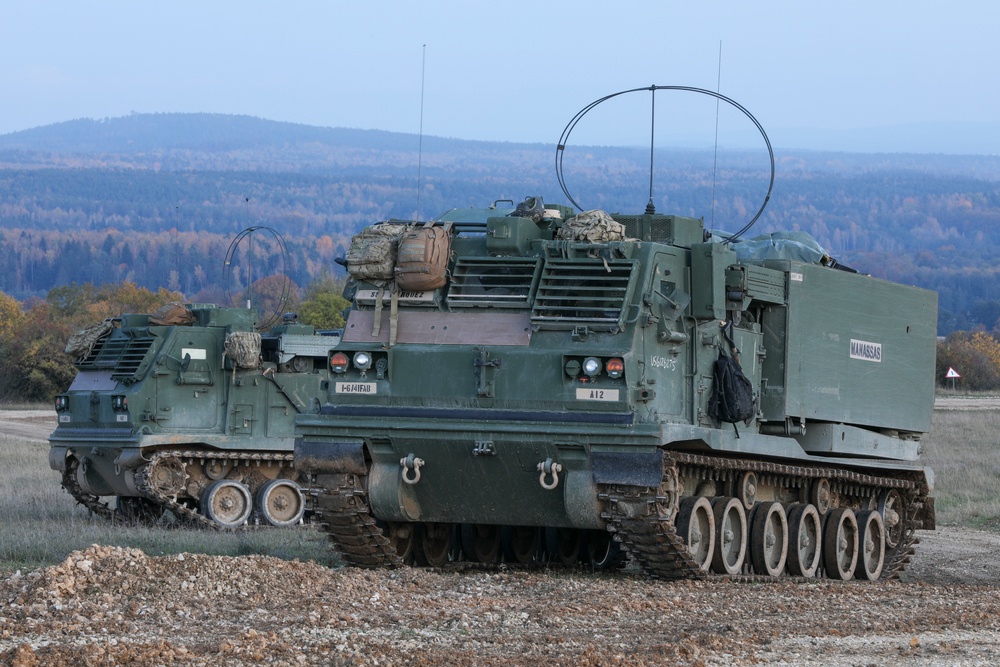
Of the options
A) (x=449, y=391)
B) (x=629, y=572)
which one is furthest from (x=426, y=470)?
(x=629, y=572)

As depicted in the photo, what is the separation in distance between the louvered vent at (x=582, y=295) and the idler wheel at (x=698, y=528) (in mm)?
1721

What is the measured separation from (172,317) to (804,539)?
10.1m

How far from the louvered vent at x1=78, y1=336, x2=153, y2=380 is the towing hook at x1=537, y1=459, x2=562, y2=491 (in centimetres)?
981

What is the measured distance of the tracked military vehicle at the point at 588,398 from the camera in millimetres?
12688

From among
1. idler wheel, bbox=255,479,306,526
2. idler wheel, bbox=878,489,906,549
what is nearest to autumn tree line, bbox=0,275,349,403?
idler wheel, bbox=255,479,306,526

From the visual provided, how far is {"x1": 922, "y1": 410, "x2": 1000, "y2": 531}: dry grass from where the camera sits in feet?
79.9

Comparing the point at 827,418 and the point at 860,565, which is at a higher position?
the point at 827,418

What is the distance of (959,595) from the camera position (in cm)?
1314

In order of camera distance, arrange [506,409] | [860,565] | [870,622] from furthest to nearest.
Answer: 1. [860,565]
2. [506,409]
3. [870,622]

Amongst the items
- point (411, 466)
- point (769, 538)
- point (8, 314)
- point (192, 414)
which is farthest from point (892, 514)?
point (8, 314)

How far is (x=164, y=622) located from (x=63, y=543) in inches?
270

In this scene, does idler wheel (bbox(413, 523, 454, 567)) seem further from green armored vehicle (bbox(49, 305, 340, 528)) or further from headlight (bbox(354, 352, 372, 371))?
green armored vehicle (bbox(49, 305, 340, 528))

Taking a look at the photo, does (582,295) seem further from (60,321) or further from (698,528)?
(60,321)

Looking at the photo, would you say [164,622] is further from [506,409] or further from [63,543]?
[63,543]
